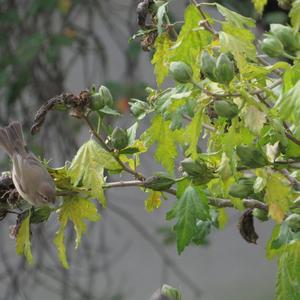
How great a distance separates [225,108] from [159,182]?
0.61 ft

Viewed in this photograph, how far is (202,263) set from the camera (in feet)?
11.7

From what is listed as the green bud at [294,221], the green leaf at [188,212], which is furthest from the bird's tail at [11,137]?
the green bud at [294,221]

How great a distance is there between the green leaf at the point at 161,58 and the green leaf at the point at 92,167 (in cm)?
11

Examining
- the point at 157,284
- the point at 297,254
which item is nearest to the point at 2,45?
the point at 157,284

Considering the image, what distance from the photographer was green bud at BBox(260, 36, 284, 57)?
0.94 m

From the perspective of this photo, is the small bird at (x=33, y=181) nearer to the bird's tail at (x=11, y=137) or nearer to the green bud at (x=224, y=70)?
the bird's tail at (x=11, y=137)

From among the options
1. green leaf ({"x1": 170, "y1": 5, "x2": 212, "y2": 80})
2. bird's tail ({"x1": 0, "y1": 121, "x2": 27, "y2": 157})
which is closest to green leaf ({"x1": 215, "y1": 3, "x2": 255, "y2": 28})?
green leaf ({"x1": 170, "y1": 5, "x2": 212, "y2": 80})

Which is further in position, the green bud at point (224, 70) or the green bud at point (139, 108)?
the green bud at point (139, 108)

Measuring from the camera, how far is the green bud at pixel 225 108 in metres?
0.87

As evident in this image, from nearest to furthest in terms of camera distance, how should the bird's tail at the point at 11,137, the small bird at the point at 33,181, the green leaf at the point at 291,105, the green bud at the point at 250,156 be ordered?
the green leaf at the point at 291,105, the green bud at the point at 250,156, the small bird at the point at 33,181, the bird's tail at the point at 11,137

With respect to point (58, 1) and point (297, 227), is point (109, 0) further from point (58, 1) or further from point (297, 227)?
point (297, 227)

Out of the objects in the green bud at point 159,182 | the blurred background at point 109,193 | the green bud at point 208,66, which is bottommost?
the blurred background at point 109,193

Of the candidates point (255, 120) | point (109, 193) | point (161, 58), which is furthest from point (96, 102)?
point (109, 193)

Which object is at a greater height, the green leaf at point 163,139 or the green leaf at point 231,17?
the green leaf at point 231,17
